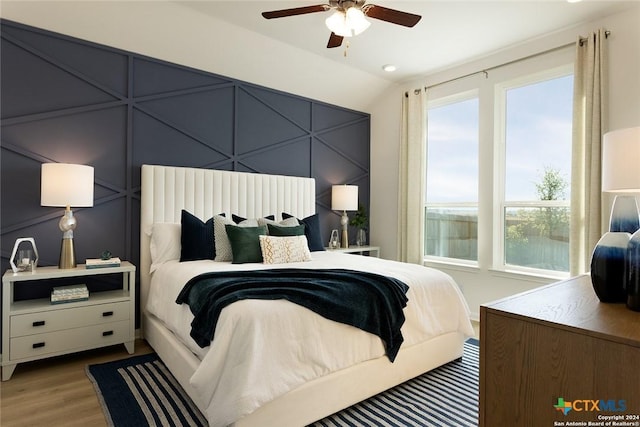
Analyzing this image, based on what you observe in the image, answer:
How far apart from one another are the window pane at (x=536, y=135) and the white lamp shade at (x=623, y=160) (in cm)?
242

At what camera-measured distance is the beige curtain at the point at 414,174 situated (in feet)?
14.7

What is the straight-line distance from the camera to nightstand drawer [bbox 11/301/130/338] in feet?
7.90

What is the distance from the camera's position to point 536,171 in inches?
143

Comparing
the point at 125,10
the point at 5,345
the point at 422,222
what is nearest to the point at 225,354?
the point at 5,345

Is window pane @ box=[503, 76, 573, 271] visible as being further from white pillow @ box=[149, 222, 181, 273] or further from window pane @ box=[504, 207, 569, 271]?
white pillow @ box=[149, 222, 181, 273]

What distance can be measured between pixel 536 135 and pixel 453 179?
1.01m


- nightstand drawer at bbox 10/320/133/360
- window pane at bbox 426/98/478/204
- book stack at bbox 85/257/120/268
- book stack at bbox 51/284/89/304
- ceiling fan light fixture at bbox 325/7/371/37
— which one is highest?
ceiling fan light fixture at bbox 325/7/371/37

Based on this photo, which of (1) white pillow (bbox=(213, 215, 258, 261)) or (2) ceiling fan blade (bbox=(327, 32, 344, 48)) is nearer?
(2) ceiling fan blade (bbox=(327, 32, 344, 48))

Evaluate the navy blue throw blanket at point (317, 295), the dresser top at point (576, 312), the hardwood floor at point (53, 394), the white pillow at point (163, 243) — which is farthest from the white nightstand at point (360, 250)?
the dresser top at point (576, 312)

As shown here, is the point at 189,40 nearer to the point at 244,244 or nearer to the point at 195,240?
the point at 195,240

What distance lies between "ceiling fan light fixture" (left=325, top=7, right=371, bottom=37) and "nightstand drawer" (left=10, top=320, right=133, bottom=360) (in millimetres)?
2737

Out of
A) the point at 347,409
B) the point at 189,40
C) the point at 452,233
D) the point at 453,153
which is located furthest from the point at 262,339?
the point at 453,153

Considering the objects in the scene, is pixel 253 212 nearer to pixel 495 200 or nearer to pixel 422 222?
pixel 422 222

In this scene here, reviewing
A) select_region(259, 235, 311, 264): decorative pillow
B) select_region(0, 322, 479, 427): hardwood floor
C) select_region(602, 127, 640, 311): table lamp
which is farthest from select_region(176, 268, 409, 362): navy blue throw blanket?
select_region(602, 127, 640, 311): table lamp
